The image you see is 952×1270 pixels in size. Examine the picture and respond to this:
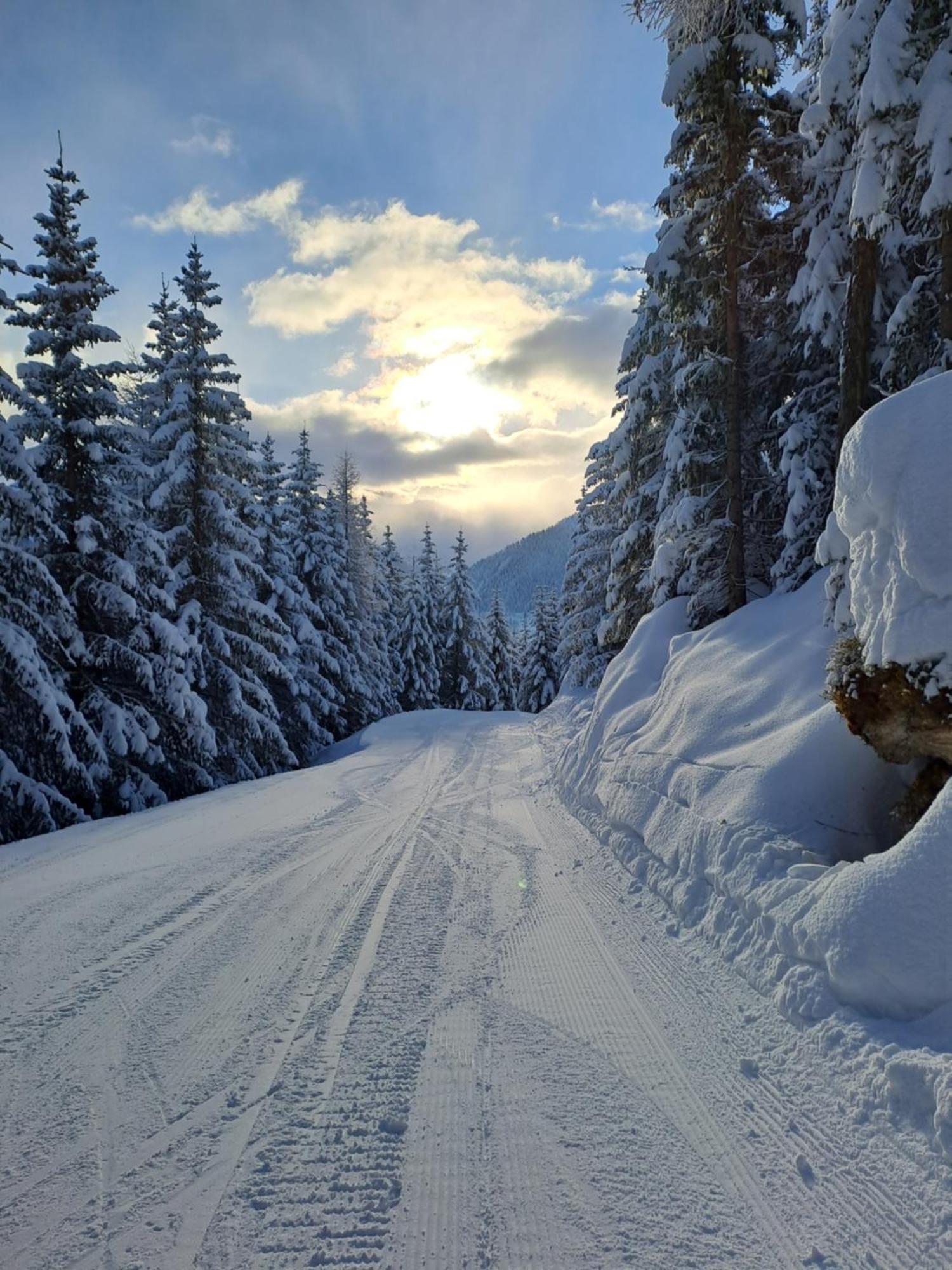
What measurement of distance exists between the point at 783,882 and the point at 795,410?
9.68m

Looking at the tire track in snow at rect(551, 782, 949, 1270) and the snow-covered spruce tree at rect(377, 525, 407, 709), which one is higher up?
the snow-covered spruce tree at rect(377, 525, 407, 709)

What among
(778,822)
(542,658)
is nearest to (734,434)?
(778,822)

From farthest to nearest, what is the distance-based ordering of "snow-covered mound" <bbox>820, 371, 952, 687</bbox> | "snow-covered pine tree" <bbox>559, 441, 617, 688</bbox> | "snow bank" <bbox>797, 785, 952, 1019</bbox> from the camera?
"snow-covered pine tree" <bbox>559, 441, 617, 688</bbox> → "snow-covered mound" <bbox>820, 371, 952, 687</bbox> → "snow bank" <bbox>797, 785, 952, 1019</bbox>

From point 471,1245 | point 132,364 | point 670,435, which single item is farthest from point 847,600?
point 132,364

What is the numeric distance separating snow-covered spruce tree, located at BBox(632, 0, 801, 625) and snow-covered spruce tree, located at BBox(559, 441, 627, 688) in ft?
30.6

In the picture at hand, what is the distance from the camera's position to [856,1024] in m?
3.26

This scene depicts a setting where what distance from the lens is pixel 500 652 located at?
1969 inches

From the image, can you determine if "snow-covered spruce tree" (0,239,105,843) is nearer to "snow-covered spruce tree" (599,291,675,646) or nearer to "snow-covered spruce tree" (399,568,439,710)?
"snow-covered spruce tree" (599,291,675,646)

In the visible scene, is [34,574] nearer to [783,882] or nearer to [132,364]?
[132,364]

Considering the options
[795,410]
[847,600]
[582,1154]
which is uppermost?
[795,410]

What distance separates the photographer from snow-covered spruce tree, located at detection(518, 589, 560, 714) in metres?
41.8

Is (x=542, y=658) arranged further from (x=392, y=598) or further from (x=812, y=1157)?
(x=812, y=1157)

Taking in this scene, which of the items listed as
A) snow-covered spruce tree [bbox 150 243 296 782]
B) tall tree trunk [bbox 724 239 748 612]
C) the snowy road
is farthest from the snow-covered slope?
snow-covered spruce tree [bbox 150 243 296 782]

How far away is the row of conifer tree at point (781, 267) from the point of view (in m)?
7.78
